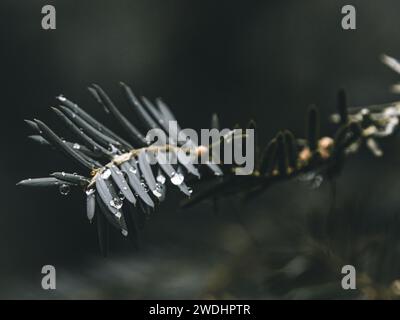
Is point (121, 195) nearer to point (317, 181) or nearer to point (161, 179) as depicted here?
point (161, 179)

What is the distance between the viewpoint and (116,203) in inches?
19.8

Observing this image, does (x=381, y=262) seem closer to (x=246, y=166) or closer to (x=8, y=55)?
(x=246, y=166)

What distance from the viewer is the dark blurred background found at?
3.65 ft

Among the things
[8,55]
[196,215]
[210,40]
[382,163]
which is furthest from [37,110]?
[382,163]

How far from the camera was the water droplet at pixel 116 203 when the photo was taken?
499mm

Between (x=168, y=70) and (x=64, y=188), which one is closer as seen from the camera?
(x=64, y=188)

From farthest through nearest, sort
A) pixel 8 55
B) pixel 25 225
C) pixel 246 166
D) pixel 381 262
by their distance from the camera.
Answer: pixel 8 55
pixel 25 225
pixel 381 262
pixel 246 166

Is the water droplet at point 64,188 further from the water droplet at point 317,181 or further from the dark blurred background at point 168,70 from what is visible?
the dark blurred background at point 168,70

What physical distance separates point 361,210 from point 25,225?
0.62 metres

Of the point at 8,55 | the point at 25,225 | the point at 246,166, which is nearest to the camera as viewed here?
the point at 246,166

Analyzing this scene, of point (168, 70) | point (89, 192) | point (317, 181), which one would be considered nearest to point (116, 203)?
point (89, 192)

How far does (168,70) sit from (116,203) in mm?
729

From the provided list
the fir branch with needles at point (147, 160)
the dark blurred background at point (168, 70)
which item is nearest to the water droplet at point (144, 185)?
the fir branch with needles at point (147, 160)

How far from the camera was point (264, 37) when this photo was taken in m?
1.22
